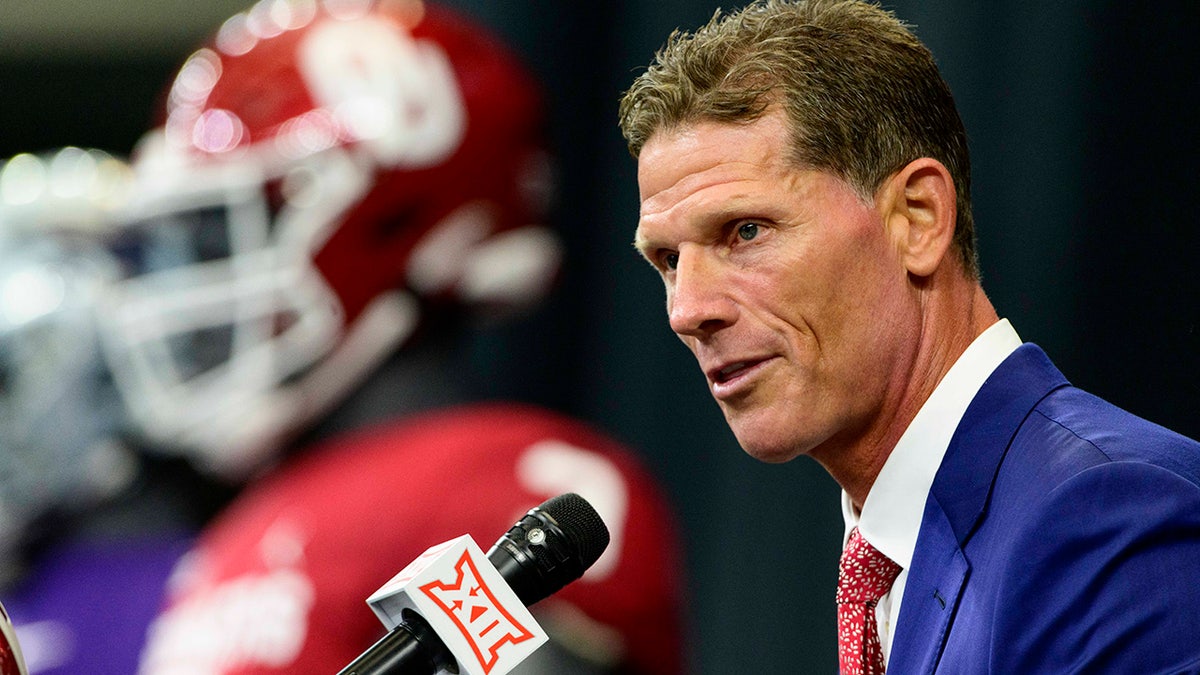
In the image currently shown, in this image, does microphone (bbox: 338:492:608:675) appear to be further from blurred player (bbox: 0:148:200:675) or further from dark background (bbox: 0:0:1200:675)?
blurred player (bbox: 0:148:200:675)

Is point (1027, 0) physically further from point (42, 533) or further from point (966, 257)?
point (42, 533)

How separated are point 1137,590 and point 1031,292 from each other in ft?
3.75

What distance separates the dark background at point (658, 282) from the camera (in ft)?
5.04

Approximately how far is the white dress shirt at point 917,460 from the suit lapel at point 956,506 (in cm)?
2

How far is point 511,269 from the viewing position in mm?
1697

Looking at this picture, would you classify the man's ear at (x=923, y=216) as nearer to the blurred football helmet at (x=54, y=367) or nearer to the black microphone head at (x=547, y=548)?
the black microphone head at (x=547, y=548)

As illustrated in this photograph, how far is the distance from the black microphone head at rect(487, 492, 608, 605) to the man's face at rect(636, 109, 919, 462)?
15cm

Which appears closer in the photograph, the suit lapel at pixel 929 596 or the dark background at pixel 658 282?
the suit lapel at pixel 929 596

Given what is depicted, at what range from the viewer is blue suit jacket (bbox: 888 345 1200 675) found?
2.16ft

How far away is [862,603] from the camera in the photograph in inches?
34.3

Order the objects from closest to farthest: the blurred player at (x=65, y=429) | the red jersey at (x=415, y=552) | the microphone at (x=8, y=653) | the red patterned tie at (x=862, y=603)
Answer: the microphone at (x=8, y=653) < the red patterned tie at (x=862, y=603) < the red jersey at (x=415, y=552) < the blurred player at (x=65, y=429)

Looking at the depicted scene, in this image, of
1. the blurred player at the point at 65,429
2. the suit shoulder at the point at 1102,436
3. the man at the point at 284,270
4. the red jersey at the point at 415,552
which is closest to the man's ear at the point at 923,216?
the suit shoulder at the point at 1102,436

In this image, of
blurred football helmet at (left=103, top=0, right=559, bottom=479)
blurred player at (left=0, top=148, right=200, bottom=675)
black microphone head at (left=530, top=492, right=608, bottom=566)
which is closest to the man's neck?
black microphone head at (left=530, top=492, right=608, bottom=566)

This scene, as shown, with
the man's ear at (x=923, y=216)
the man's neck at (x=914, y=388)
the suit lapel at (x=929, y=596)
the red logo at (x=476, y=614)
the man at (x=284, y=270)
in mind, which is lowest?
the suit lapel at (x=929, y=596)
